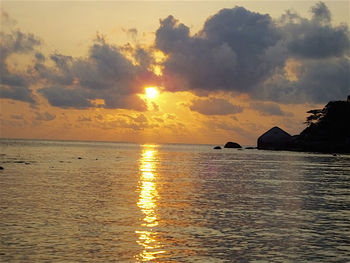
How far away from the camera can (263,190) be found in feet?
145

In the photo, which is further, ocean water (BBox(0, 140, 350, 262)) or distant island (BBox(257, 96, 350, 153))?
distant island (BBox(257, 96, 350, 153))

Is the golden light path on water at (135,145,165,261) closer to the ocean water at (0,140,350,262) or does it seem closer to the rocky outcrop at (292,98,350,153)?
the ocean water at (0,140,350,262)

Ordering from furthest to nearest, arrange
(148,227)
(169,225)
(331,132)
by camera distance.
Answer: (331,132) → (169,225) → (148,227)

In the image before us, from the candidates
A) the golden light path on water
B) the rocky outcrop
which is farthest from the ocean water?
the rocky outcrop

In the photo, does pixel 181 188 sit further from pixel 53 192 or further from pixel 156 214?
pixel 156 214

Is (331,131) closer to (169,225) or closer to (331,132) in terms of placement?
(331,132)

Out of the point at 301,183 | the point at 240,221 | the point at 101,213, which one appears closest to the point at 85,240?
the point at 101,213

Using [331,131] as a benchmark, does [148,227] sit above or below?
below

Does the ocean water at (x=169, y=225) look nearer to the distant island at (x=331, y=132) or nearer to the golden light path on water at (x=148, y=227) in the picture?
the golden light path on water at (x=148, y=227)

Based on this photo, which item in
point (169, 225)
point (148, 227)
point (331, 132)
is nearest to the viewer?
point (148, 227)

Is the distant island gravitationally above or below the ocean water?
above

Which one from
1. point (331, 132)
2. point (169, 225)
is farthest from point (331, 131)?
point (169, 225)

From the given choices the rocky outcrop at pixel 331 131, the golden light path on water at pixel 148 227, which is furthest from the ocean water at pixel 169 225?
the rocky outcrop at pixel 331 131

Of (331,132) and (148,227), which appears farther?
(331,132)
